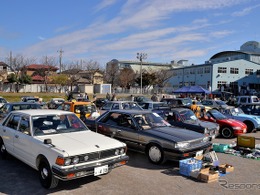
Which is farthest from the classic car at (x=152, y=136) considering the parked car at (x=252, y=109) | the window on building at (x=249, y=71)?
the window on building at (x=249, y=71)

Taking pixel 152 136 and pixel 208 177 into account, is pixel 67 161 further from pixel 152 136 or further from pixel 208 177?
pixel 208 177

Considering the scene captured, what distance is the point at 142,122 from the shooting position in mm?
7672

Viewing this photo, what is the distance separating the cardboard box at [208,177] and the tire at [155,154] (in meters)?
1.26

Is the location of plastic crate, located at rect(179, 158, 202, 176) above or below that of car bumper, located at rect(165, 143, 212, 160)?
below

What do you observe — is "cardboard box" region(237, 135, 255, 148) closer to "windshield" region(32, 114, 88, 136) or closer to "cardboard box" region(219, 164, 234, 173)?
"cardboard box" region(219, 164, 234, 173)

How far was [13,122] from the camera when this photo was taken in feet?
21.5

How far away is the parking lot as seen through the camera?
16.6 feet

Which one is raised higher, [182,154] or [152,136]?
[152,136]

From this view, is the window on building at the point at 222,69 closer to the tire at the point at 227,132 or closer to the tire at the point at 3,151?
the tire at the point at 227,132

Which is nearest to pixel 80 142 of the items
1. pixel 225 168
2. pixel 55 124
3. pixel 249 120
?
pixel 55 124

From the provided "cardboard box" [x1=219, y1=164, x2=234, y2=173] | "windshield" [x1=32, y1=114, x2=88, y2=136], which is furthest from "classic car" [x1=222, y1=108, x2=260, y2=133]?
"windshield" [x1=32, y1=114, x2=88, y2=136]

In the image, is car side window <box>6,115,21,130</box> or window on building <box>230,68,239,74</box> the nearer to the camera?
car side window <box>6,115,21,130</box>

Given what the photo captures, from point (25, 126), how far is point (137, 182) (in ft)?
9.38

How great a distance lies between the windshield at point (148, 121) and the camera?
7594 millimetres
